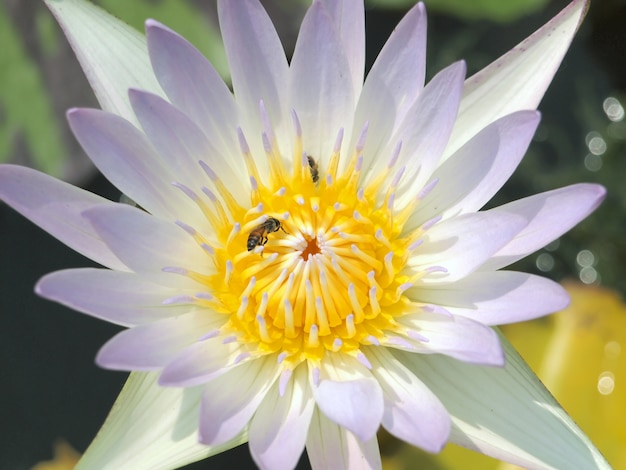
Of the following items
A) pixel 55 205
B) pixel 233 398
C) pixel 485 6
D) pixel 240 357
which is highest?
pixel 485 6

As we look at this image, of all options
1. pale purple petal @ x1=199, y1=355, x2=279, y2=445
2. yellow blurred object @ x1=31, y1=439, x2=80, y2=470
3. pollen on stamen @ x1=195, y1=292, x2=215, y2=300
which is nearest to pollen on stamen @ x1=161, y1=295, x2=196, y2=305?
pollen on stamen @ x1=195, y1=292, x2=215, y2=300

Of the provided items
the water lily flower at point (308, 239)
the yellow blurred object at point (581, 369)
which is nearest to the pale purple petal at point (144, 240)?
the water lily flower at point (308, 239)

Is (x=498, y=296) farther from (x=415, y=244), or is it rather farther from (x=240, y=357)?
(x=240, y=357)

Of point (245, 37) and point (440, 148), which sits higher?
point (245, 37)

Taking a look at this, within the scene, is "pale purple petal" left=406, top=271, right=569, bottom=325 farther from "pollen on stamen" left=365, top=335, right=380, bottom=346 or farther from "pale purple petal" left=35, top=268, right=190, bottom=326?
"pale purple petal" left=35, top=268, right=190, bottom=326

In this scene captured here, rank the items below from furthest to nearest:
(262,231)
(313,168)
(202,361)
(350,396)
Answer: (313,168) → (262,231) → (202,361) → (350,396)

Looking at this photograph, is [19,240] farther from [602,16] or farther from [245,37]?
[602,16]

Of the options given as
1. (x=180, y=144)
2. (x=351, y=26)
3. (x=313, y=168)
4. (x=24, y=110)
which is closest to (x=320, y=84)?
(x=351, y=26)

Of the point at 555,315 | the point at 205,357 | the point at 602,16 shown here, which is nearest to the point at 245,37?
the point at 205,357
